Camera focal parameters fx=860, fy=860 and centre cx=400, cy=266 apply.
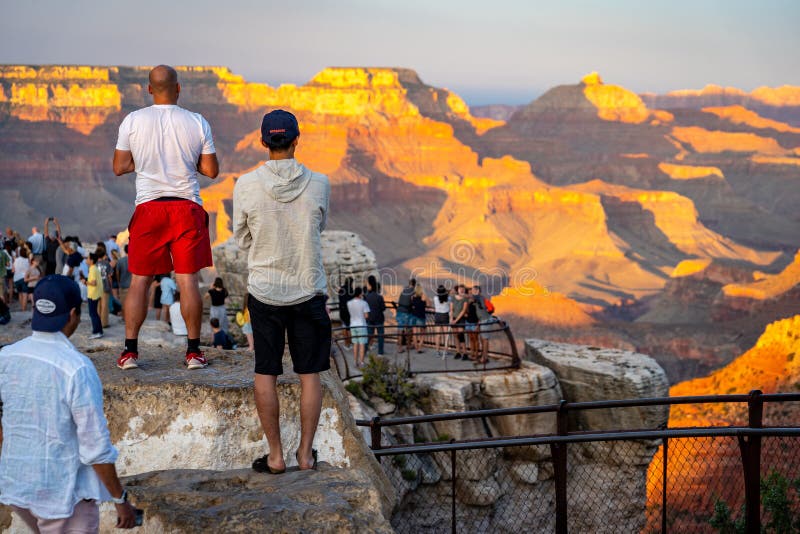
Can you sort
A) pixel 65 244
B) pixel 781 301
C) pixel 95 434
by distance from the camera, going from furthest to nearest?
pixel 781 301 → pixel 65 244 → pixel 95 434

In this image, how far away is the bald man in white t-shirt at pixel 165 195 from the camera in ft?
15.4

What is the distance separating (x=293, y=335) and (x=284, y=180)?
2.39 ft

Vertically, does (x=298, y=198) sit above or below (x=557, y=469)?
above

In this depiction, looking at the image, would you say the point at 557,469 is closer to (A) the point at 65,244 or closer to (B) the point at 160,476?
(B) the point at 160,476

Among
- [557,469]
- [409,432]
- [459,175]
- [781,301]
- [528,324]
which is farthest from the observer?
[459,175]

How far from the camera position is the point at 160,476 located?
13.0ft

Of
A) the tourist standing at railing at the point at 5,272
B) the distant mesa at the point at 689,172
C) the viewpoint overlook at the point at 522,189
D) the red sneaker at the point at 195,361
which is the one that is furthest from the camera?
the distant mesa at the point at 689,172

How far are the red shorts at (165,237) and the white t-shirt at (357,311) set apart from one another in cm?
791

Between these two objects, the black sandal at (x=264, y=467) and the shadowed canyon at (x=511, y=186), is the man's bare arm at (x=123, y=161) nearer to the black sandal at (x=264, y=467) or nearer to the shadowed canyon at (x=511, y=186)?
the black sandal at (x=264, y=467)

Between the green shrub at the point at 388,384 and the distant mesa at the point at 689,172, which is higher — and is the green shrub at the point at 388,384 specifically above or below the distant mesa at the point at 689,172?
above

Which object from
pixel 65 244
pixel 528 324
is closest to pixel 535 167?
pixel 528 324

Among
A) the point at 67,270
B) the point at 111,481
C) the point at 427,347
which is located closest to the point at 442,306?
the point at 427,347

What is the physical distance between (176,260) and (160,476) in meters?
1.37

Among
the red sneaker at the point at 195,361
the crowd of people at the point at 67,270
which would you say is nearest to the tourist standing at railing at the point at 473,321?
the crowd of people at the point at 67,270
